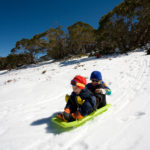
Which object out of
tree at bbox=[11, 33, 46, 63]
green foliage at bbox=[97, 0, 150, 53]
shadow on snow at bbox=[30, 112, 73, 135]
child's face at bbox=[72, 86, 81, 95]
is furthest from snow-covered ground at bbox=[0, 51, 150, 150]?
tree at bbox=[11, 33, 46, 63]

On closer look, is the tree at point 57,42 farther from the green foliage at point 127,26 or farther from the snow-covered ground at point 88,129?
the snow-covered ground at point 88,129

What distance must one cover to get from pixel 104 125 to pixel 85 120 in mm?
412

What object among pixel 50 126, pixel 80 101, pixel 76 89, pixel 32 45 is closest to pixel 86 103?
pixel 80 101

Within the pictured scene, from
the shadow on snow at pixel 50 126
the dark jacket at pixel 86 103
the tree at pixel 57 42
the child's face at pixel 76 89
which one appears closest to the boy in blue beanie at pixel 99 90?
the dark jacket at pixel 86 103

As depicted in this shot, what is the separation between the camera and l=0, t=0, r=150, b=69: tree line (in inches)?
529

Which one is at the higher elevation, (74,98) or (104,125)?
(74,98)

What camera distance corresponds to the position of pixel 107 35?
50.0 ft

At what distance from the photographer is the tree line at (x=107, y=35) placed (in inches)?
529

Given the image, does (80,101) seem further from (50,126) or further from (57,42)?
(57,42)

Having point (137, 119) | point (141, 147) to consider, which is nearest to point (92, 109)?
point (137, 119)

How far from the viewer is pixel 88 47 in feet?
97.1

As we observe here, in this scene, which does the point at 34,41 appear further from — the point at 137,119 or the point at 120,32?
the point at 137,119

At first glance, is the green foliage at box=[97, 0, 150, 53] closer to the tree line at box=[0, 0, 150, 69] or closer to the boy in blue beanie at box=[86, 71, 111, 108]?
the tree line at box=[0, 0, 150, 69]

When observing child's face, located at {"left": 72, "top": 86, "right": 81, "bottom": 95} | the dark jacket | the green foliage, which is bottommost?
the dark jacket
